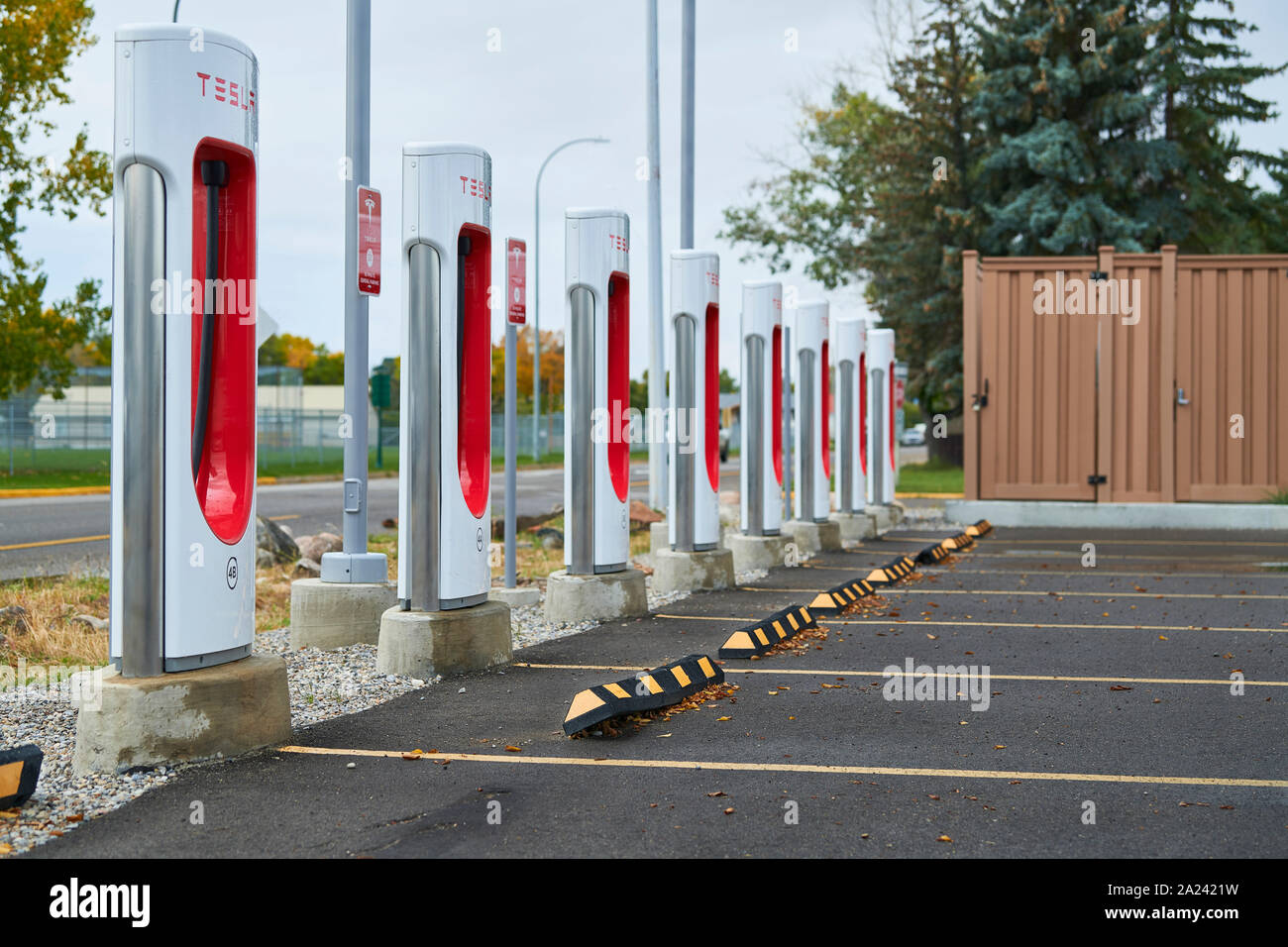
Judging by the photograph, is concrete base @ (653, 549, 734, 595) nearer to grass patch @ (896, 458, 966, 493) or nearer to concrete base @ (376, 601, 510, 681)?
concrete base @ (376, 601, 510, 681)

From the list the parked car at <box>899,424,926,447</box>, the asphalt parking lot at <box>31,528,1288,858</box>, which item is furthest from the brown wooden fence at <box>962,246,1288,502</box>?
the parked car at <box>899,424,926,447</box>

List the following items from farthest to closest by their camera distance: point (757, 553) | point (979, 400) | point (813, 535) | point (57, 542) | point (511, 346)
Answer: point (979, 400), point (813, 535), point (57, 542), point (757, 553), point (511, 346)

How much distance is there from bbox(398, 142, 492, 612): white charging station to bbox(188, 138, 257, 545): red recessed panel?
5.44ft

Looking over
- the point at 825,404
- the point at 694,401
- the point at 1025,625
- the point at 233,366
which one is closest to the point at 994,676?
the point at 1025,625

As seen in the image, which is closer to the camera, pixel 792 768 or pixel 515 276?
pixel 792 768

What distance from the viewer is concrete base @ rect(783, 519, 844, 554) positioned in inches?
602

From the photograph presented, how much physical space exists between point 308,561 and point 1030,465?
11936 mm

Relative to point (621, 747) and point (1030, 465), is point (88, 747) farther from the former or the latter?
point (1030, 465)

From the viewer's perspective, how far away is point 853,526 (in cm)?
1736

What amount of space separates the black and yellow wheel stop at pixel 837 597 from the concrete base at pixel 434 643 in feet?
10.4

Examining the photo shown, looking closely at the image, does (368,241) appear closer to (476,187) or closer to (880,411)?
(476,187)

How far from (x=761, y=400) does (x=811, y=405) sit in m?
2.21
